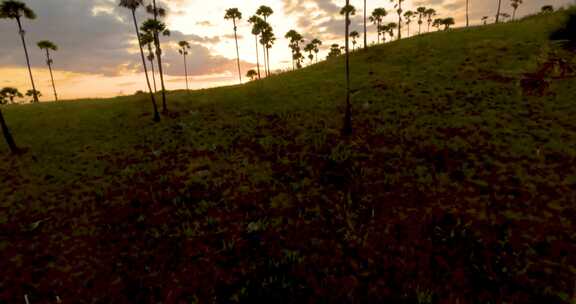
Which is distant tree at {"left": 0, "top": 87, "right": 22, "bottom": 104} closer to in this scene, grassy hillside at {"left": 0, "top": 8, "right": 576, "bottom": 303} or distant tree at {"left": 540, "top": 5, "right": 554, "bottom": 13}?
grassy hillside at {"left": 0, "top": 8, "right": 576, "bottom": 303}

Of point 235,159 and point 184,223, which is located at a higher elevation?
point 235,159

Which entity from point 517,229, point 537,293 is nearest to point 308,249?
point 537,293

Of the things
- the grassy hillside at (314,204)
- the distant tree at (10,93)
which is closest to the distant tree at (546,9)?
the grassy hillside at (314,204)

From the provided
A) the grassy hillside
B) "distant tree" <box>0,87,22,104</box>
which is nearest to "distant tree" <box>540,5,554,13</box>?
the grassy hillside

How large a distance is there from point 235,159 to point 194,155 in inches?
156

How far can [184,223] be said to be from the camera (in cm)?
1320

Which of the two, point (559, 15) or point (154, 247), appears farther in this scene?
point (559, 15)

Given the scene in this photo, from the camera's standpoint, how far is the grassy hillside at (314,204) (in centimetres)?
932

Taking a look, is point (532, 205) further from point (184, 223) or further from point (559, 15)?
point (559, 15)

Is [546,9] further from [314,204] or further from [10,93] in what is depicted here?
[10,93]

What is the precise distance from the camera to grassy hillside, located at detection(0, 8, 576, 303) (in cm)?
932

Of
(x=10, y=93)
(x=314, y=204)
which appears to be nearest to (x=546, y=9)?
(x=314, y=204)

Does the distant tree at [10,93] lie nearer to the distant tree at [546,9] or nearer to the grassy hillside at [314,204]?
the grassy hillside at [314,204]

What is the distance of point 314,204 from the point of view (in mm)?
13930
